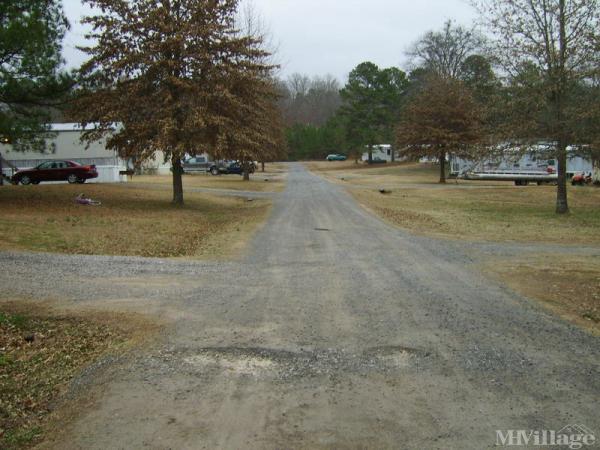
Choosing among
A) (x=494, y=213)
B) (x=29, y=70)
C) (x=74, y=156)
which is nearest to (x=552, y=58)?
(x=494, y=213)

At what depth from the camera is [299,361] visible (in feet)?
18.1

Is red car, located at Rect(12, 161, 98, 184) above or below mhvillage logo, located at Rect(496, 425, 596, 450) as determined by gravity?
above

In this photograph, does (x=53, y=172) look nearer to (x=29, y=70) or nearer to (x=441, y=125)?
(x=29, y=70)

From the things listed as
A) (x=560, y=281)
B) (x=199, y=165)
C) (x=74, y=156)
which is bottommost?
(x=560, y=281)

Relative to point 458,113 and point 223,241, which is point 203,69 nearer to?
point 223,241

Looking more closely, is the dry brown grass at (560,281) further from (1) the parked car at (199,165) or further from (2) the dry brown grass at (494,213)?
(1) the parked car at (199,165)

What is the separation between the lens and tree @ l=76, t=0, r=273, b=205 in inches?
859

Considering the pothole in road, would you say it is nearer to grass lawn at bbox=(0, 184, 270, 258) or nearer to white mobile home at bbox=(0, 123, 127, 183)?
grass lawn at bbox=(0, 184, 270, 258)

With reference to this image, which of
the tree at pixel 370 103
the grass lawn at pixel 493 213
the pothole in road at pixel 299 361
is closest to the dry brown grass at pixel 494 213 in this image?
the grass lawn at pixel 493 213

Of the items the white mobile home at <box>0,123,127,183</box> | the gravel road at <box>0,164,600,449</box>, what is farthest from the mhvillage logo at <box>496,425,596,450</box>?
the white mobile home at <box>0,123,127,183</box>

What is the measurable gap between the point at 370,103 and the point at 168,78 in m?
56.2

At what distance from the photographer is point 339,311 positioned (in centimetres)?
743

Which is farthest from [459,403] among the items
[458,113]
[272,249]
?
[458,113]

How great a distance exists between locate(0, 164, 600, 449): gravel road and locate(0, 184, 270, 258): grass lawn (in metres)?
2.62
